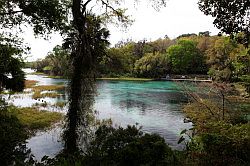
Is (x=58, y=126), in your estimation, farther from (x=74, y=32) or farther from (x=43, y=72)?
(x=43, y=72)

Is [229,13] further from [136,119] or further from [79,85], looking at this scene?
[136,119]

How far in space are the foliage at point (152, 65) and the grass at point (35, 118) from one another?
55346mm

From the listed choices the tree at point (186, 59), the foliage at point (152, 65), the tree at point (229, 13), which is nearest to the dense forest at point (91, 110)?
the tree at point (229, 13)

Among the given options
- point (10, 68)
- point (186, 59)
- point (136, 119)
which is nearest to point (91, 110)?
point (10, 68)

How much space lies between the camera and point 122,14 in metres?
13.5

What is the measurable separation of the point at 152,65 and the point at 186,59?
32.4ft

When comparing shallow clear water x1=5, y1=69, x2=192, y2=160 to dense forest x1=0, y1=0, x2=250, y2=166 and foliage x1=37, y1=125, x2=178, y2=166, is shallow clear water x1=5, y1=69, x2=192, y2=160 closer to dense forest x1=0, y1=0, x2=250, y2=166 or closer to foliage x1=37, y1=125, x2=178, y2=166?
dense forest x1=0, y1=0, x2=250, y2=166

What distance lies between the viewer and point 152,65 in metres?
79.6

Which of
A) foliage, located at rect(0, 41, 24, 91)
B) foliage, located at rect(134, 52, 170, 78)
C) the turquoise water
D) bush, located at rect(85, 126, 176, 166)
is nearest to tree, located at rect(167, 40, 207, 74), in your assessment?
foliage, located at rect(134, 52, 170, 78)

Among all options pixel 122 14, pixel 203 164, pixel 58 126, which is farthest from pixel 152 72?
pixel 203 164

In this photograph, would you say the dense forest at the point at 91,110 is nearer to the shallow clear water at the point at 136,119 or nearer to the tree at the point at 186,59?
the shallow clear water at the point at 136,119

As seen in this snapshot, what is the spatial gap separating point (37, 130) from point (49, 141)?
2.80 metres

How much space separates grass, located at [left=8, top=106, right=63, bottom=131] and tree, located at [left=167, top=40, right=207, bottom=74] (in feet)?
198

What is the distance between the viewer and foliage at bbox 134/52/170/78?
7931cm
